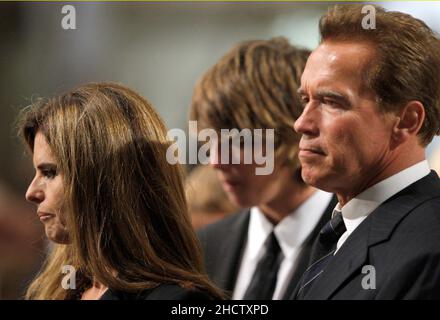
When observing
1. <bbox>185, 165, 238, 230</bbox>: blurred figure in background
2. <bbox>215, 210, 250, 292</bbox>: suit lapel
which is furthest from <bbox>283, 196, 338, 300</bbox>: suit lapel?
<bbox>185, 165, 238, 230</bbox>: blurred figure in background

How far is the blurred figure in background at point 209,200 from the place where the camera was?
2.38m

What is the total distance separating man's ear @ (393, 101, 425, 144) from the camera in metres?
1.27

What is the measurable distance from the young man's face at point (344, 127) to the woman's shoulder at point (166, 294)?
0.27 m

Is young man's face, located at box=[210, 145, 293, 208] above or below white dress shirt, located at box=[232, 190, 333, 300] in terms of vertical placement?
above

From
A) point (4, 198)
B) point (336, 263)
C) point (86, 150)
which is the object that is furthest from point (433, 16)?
point (4, 198)

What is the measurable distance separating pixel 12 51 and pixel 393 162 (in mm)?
1651

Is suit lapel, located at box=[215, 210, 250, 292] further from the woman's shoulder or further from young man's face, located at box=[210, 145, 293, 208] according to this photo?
the woman's shoulder

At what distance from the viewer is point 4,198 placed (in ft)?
7.20

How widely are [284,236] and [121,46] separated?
4.26ft

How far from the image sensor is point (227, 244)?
191cm

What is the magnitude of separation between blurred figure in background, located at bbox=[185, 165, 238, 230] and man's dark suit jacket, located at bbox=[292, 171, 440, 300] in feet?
3.54

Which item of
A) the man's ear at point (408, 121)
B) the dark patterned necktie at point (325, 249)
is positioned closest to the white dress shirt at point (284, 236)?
the dark patterned necktie at point (325, 249)
